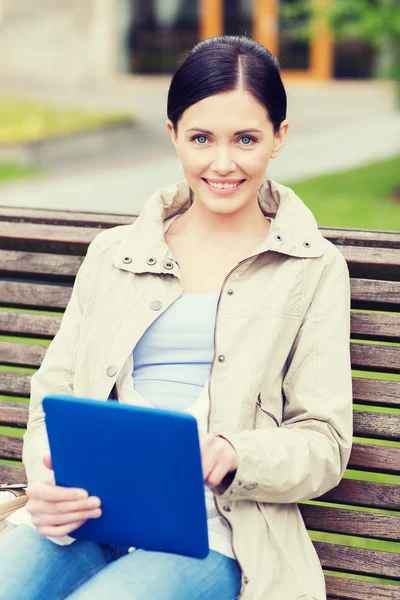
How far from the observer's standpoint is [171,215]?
8.48 feet

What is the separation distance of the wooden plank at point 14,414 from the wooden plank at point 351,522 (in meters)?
0.84

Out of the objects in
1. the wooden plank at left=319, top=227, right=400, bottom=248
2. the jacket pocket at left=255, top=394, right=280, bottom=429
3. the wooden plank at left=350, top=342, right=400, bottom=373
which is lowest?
the jacket pocket at left=255, top=394, right=280, bottom=429

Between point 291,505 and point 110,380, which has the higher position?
point 110,380

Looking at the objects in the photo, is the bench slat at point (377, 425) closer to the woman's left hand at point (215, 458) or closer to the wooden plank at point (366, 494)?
the wooden plank at point (366, 494)

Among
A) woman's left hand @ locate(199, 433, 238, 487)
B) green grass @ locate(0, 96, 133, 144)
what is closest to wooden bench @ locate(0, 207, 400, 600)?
woman's left hand @ locate(199, 433, 238, 487)

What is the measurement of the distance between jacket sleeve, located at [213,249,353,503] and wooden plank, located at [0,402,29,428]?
85 centimetres

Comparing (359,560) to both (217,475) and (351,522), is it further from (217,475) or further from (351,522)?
(217,475)

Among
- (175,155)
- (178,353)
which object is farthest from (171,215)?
(175,155)

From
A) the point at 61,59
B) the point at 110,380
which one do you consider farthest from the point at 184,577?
the point at 61,59

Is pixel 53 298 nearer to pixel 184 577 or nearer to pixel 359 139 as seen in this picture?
pixel 184 577

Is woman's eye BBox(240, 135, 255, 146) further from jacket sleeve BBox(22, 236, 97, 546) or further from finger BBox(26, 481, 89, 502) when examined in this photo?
finger BBox(26, 481, 89, 502)

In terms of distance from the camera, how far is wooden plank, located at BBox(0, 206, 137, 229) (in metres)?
2.84

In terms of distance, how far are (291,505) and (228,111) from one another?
91 cm

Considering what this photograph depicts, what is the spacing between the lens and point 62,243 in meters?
2.83
